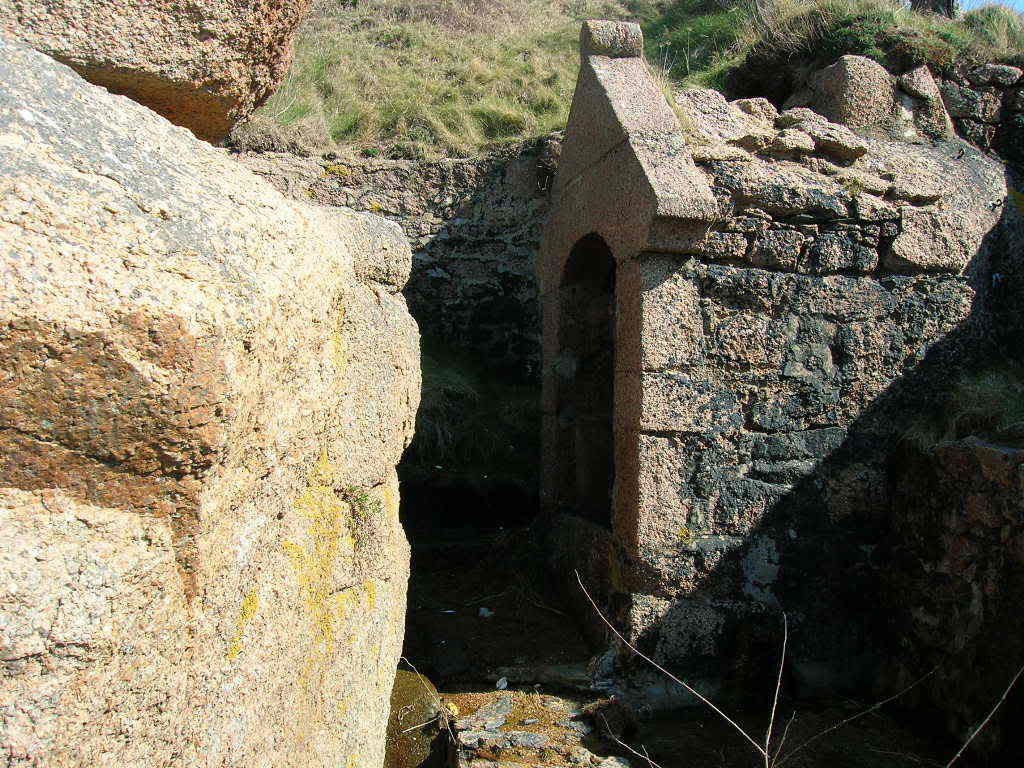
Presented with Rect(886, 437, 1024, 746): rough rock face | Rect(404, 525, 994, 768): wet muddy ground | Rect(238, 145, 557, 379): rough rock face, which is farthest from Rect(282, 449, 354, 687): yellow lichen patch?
Rect(238, 145, 557, 379): rough rock face

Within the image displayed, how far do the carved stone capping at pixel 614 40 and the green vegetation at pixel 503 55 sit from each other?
63 cm

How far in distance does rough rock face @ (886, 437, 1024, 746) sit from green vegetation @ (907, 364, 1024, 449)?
0.40 ft

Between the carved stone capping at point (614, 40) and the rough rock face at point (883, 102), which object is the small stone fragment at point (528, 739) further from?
the rough rock face at point (883, 102)

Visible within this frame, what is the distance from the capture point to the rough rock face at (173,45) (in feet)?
3.71

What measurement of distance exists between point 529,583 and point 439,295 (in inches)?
104

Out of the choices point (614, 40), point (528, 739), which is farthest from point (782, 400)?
point (614, 40)

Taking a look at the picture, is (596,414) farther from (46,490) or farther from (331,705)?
→ (46,490)

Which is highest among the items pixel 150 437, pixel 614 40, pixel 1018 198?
pixel 614 40

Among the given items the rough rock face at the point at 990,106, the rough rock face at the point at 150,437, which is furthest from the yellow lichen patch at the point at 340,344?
the rough rock face at the point at 990,106

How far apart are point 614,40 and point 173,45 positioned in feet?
12.2

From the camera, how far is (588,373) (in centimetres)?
498

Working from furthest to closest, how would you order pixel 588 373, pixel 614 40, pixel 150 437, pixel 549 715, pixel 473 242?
1. pixel 473 242
2. pixel 588 373
3. pixel 614 40
4. pixel 549 715
5. pixel 150 437

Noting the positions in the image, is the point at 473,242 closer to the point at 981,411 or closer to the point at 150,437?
the point at 981,411

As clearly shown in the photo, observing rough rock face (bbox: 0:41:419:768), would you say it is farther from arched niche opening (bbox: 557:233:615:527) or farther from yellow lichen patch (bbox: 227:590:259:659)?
arched niche opening (bbox: 557:233:615:527)
